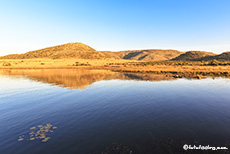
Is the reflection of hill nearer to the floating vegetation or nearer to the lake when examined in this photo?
the lake

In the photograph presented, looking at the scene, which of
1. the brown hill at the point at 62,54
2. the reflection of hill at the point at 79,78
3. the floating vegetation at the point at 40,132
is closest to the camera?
the floating vegetation at the point at 40,132

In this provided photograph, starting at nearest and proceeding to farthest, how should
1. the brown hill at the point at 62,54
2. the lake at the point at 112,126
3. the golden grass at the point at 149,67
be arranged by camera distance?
1. the lake at the point at 112,126
2. the golden grass at the point at 149,67
3. the brown hill at the point at 62,54

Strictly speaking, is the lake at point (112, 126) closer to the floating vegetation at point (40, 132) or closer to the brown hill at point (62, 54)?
the floating vegetation at point (40, 132)

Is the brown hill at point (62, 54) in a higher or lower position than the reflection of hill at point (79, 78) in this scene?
higher

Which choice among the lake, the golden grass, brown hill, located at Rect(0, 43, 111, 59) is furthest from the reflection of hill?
brown hill, located at Rect(0, 43, 111, 59)

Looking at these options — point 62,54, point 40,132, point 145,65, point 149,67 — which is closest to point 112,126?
point 40,132

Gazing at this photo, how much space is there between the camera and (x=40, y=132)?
31.7 feet

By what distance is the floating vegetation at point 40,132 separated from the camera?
890cm

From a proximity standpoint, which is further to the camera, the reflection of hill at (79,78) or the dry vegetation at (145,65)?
the dry vegetation at (145,65)

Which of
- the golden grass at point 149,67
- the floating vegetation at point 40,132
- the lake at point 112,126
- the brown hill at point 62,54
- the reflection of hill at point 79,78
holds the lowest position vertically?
the floating vegetation at point 40,132

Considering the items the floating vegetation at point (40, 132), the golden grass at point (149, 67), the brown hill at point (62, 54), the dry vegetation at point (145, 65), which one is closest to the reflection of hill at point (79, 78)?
the dry vegetation at point (145, 65)

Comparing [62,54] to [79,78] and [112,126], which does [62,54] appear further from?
Result: [112,126]

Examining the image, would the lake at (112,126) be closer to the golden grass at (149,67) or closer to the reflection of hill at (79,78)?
the reflection of hill at (79,78)

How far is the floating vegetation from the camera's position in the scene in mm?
8898
